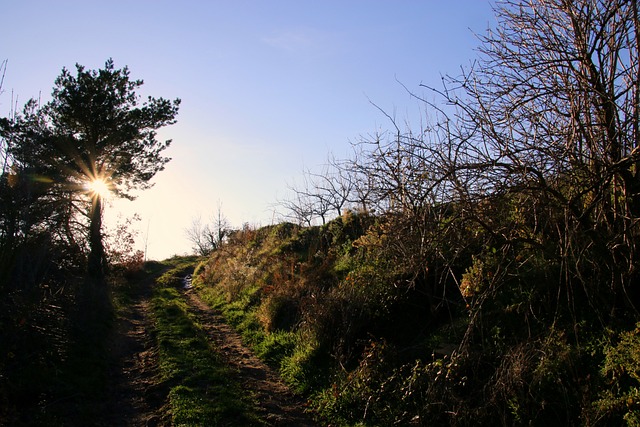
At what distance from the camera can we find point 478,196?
5488mm

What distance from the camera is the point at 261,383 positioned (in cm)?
877

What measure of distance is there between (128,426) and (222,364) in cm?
284

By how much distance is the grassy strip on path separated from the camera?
6.97m

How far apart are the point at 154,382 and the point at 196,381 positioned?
0.87 metres

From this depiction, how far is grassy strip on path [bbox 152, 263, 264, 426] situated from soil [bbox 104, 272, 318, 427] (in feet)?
0.65

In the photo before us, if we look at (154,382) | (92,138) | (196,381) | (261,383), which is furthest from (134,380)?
(92,138)

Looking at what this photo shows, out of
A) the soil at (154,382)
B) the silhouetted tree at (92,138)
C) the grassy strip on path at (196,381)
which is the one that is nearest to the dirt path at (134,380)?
the soil at (154,382)

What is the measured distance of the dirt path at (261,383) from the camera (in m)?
7.30

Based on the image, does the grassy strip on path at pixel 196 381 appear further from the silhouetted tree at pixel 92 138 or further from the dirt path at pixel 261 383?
the silhouetted tree at pixel 92 138

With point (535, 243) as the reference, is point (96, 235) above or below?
above

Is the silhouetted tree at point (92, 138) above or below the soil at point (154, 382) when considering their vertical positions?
above

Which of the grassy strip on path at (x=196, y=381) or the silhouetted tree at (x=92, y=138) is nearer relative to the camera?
the grassy strip on path at (x=196, y=381)

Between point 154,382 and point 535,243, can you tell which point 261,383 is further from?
point 535,243

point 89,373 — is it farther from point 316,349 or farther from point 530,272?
point 530,272
